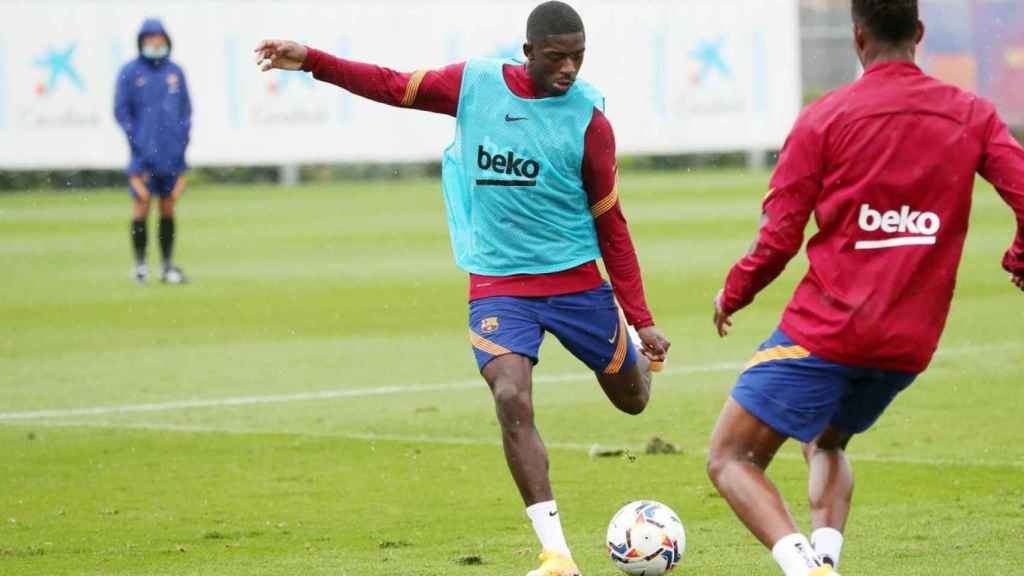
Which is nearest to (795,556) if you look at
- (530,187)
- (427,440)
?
(530,187)

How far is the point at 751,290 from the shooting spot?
5824mm

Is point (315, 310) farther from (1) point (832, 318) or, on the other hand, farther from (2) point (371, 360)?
(1) point (832, 318)

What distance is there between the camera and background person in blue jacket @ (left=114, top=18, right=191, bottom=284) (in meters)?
20.7

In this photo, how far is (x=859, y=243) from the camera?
18.7 feet

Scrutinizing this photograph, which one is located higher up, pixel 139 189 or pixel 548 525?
pixel 548 525

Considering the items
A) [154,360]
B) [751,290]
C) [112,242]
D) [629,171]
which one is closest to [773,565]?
[751,290]

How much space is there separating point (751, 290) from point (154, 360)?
9340 millimetres

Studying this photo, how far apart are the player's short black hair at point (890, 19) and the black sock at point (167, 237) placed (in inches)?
588

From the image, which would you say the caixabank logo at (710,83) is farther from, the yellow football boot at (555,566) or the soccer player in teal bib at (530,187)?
the yellow football boot at (555,566)

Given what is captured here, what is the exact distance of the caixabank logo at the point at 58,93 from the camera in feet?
110

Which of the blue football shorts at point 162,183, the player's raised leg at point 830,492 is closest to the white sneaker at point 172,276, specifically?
the blue football shorts at point 162,183

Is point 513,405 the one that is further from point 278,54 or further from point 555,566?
point 278,54

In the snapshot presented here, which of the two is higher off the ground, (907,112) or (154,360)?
(907,112)

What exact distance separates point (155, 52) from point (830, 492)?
15.9 meters
